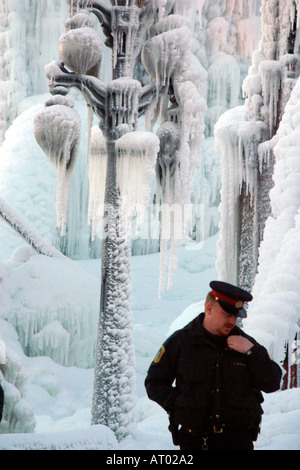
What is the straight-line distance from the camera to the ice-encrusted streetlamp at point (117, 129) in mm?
6742

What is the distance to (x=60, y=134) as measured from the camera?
6.73 m

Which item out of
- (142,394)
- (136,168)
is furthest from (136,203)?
(142,394)

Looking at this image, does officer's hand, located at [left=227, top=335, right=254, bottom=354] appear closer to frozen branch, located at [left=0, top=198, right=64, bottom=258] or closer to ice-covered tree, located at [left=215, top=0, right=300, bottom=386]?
ice-covered tree, located at [left=215, top=0, right=300, bottom=386]

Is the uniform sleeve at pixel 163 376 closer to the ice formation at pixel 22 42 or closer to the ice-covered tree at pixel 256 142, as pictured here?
the ice-covered tree at pixel 256 142

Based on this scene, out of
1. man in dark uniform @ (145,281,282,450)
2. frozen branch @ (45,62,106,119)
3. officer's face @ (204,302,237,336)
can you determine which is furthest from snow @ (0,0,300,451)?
officer's face @ (204,302,237,336)

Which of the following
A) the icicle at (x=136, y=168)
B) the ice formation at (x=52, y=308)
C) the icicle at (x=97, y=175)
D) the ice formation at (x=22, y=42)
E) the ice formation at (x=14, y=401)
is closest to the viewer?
the ice formation at (x=14, y=401)

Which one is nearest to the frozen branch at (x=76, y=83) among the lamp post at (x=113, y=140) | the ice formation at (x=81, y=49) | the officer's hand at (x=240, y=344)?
the lamp post at (x=113, y=140)

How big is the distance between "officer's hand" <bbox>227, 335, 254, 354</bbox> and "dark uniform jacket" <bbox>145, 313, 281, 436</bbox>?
23mm

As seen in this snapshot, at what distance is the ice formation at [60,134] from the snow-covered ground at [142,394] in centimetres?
267

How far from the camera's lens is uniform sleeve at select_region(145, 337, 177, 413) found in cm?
241

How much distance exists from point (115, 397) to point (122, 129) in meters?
2.93

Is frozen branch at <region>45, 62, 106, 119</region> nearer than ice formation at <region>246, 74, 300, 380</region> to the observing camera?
No

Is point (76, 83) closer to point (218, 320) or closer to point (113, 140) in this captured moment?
point (113, 140)
